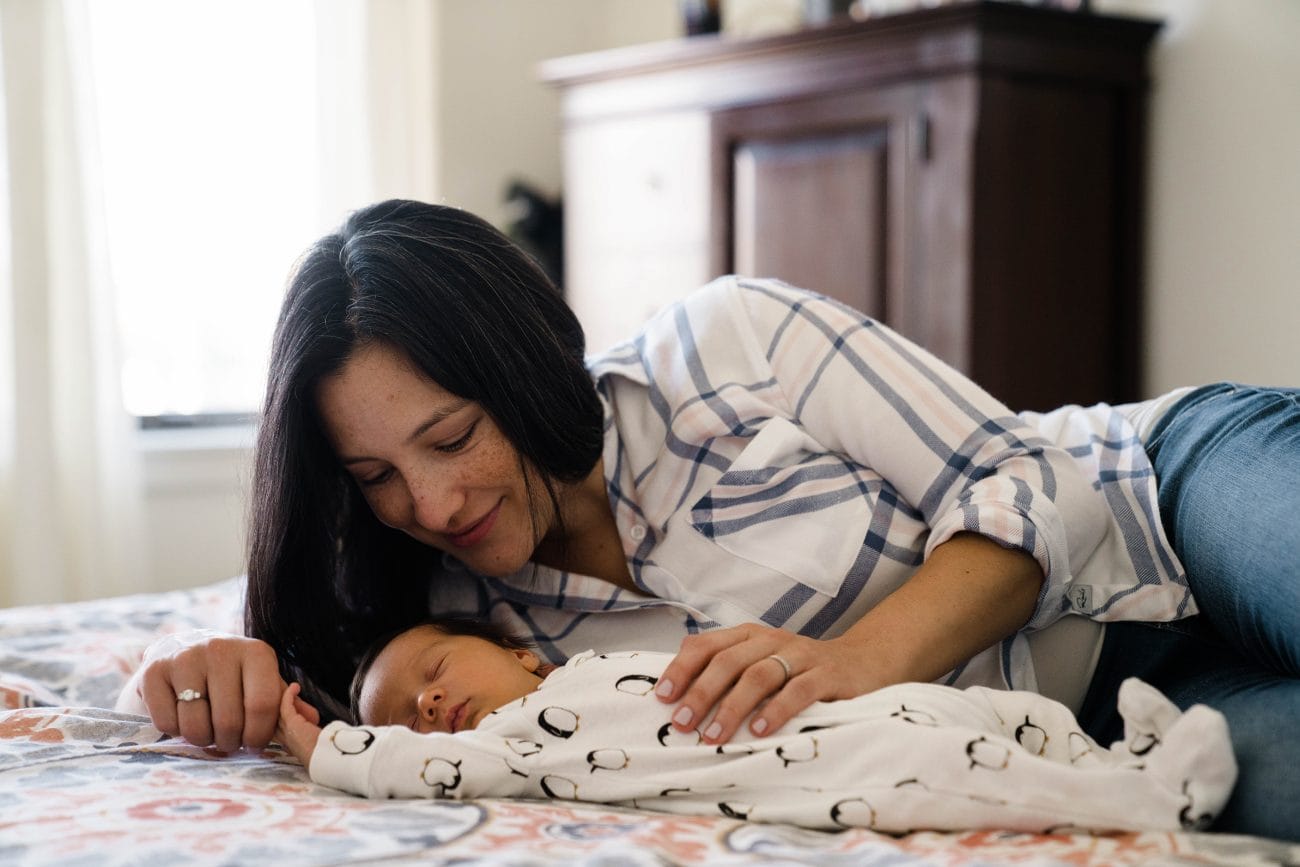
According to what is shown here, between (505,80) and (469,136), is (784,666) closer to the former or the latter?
(469,136)

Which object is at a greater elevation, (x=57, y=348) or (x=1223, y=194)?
(x=1223, y=194)

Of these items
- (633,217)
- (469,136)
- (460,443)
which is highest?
(469,136)

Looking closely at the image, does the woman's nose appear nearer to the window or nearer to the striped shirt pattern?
the striped shirt pattern

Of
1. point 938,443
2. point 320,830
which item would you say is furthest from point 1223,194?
point 320,830

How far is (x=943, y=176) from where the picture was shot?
244 centimetres

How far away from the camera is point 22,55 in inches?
121

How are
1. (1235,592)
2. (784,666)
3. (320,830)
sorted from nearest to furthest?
(320,830) → (784,666) → (1235,592)

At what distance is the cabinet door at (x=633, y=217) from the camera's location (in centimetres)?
292

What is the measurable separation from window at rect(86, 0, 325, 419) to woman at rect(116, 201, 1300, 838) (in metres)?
2.24

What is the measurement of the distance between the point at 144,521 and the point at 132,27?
125 cm

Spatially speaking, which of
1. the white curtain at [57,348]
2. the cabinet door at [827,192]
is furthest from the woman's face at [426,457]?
the white curtain at [57,348]

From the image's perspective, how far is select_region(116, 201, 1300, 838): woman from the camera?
1160 mm

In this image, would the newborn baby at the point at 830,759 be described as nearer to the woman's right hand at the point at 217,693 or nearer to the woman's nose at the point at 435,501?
the woman's right hand at the point at 217,693

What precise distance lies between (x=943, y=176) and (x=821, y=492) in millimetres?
1337
